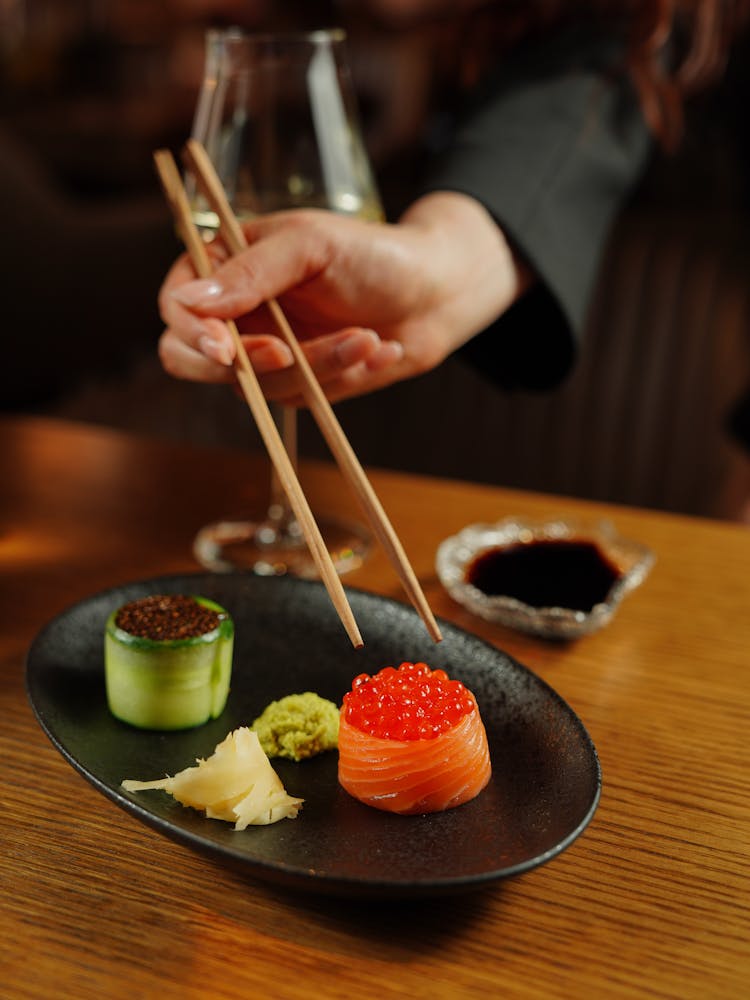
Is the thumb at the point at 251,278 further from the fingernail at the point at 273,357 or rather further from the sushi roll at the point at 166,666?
the sushi roll at the point at 166,666

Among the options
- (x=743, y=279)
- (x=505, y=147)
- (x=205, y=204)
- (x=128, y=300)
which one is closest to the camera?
(x=205, y=204)

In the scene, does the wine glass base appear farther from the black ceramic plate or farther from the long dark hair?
the long dark hair

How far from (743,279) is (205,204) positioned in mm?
1252

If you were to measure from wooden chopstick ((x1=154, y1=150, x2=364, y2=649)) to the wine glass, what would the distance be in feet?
0.20

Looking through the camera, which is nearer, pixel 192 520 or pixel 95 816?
pixel 95 816

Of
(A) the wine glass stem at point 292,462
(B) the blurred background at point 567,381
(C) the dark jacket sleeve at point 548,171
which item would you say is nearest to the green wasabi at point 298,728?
(A) the wine glass stem at point 292,462

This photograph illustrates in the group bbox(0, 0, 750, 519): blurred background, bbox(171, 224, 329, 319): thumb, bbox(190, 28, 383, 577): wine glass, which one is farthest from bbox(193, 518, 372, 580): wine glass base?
bbox(0, 0, 750, 519): blurred background

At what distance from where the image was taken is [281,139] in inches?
37.5

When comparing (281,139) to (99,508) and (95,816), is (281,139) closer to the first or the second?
(99,508)

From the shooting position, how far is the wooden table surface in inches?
19.6

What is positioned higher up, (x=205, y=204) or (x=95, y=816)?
(x=205, y=204)

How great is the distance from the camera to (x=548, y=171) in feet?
3.87

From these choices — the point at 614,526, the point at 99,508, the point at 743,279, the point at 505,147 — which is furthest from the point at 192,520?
the point at 743,279

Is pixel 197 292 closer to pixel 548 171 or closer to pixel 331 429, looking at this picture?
pixel 331 429
